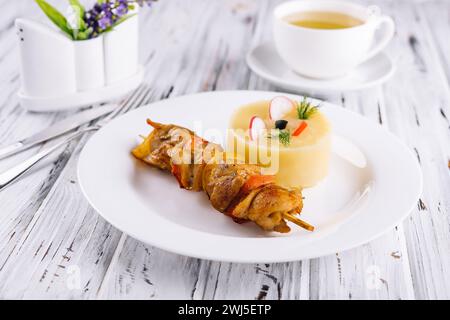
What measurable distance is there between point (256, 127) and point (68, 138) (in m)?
0.82

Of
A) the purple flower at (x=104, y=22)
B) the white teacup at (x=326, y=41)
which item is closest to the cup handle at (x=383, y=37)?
the white teacup at (x=326, y=41)

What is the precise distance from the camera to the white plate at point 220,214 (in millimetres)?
1936

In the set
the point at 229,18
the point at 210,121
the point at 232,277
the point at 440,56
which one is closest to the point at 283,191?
the point at 232,277

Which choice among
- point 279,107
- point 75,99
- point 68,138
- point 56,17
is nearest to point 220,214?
point 279,107

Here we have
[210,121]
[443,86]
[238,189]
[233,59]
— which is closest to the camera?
[238,189]

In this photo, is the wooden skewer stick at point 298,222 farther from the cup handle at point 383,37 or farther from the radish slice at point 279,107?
the cup handle at point 383,37

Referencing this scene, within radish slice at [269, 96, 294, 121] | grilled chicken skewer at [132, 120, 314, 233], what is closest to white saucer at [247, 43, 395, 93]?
radish slice at [269, 96, 294, 121]

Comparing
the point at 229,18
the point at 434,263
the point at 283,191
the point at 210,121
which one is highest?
the point at 283,191

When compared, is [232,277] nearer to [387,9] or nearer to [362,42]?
[362,42]

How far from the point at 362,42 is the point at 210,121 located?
958mm

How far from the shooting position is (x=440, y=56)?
3.82 meters

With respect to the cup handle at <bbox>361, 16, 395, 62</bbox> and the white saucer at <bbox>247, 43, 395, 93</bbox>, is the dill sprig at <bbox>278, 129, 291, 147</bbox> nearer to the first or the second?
the white saucer at <bbox>247, 43, 395, 93</bbox>

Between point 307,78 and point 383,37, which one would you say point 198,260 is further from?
point 383,37

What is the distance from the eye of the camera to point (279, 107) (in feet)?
8.53
